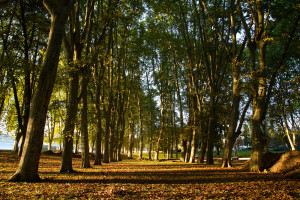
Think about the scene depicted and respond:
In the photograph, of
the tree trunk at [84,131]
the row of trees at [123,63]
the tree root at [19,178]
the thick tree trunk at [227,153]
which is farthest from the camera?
the thick tree trunk at [227,153]

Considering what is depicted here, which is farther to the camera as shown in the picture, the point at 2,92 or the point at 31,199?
the point at 2,92

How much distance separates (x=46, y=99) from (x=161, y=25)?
19263 mm

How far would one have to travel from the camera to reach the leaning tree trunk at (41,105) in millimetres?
6617

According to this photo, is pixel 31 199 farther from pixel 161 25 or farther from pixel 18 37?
pixel 161 25

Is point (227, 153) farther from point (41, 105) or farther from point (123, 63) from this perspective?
point (123, 63)

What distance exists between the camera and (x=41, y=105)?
22.5 feet

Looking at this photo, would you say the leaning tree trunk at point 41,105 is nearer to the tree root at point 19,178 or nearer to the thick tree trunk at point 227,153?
the tree root at point 19,178

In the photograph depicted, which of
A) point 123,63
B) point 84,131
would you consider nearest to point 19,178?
point 84,131

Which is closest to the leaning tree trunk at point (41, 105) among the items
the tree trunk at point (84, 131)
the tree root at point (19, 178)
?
the tree root at point (19, 178)

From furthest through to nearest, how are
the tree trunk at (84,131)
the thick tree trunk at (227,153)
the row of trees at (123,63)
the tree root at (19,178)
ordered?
the thick tree trunk at (227,153)
the tree trunk at (84,131)
the row of trees at (123,63)
the tree root at (19,178)

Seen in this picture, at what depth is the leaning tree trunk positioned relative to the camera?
21.7 feet

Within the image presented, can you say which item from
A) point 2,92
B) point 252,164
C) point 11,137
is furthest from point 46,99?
point 11,137

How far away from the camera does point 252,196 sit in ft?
18.7

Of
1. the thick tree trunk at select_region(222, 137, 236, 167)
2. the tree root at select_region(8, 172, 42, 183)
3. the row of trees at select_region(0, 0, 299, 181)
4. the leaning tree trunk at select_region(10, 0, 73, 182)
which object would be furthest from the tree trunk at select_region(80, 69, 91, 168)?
the thick tree trunk at select_region(222, 137, 236, 167)
